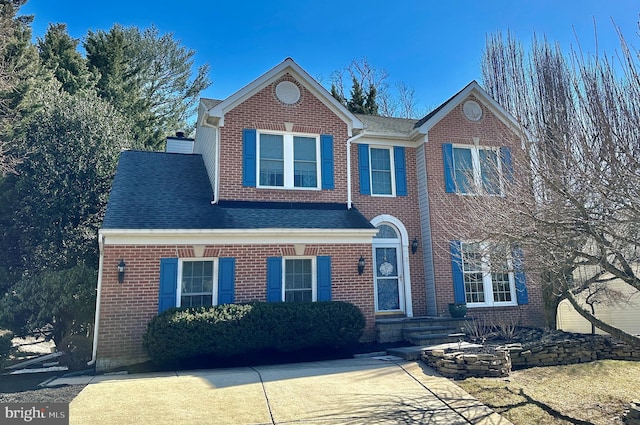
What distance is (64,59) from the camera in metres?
22.6

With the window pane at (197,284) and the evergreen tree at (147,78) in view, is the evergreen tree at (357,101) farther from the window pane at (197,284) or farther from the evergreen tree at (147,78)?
the window pane at (197,284)

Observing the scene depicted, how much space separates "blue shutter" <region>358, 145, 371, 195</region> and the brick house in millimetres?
33

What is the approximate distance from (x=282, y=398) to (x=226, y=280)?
172 inches

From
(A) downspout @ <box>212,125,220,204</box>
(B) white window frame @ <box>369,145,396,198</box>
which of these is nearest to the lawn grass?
(B) white window frame @ <box>369,145,396,198</box>

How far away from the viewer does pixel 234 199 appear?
1181 centimetres

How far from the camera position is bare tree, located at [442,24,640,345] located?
17.5 ft

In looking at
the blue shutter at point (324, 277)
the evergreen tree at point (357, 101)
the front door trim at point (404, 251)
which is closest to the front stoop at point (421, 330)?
the front door trim at point (404, 251)

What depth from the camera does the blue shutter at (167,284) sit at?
9.89 m

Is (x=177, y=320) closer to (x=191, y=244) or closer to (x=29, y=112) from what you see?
(x=191, y=244)

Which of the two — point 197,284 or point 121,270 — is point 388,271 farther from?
point 121,270

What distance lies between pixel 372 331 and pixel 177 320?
502 cm

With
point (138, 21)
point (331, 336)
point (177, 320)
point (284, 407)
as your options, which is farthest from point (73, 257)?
point (138, 21)

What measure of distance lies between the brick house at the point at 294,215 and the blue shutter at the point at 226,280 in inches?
1.0

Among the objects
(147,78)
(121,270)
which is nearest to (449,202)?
(121,270)
